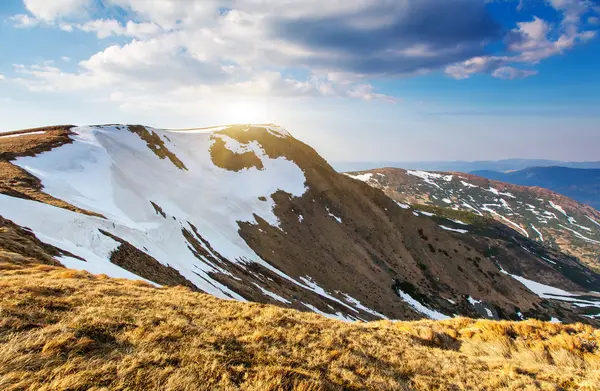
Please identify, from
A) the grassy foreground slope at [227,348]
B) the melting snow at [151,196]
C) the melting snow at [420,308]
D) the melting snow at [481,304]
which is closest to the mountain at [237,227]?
the melting snow at [151,196]

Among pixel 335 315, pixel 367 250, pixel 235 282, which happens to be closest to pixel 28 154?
pixel 235 282

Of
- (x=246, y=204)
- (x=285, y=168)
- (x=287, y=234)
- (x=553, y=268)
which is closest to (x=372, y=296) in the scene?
(x=287, y=234)

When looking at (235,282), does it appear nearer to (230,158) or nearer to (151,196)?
(151,196)

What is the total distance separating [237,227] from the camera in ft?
215

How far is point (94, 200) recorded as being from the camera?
36719mm

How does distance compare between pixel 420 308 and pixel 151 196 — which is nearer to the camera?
pixel 151 196

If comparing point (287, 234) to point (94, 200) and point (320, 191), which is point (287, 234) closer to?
point (320, 191)

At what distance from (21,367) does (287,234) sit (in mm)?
66237

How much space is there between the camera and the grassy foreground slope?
21.6ft

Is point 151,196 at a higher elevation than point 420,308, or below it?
higher

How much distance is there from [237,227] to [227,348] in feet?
190

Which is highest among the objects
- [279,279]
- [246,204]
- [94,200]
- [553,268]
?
[94,200]

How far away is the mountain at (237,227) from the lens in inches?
1046

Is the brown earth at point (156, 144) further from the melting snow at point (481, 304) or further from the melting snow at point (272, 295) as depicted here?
the melting snow at point (481, 304)
